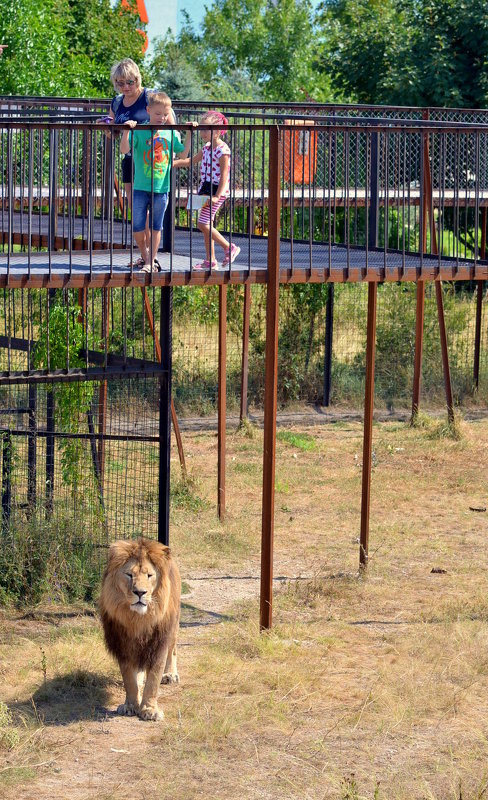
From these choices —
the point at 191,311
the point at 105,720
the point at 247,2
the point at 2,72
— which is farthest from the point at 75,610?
the point at 247,2

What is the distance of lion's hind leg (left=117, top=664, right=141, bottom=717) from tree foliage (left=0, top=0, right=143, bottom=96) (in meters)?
13.8

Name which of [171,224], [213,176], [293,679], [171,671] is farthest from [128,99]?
[293,679]

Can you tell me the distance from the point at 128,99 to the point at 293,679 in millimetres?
4220

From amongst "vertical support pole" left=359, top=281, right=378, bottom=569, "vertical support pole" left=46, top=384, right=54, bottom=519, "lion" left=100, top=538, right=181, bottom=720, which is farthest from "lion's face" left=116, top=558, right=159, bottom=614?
"vertical support pole" left=359, top=281, right=378, bottom=569

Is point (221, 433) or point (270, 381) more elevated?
point (270, 381)

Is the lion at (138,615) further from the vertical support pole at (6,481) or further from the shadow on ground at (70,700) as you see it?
the vertical support pole at (6,481)

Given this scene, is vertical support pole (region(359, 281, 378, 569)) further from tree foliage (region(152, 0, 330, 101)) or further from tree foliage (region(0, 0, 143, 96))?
tree foliage (region(152, 0, 330, 101))

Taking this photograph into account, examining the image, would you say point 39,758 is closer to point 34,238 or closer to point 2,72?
point 34,238

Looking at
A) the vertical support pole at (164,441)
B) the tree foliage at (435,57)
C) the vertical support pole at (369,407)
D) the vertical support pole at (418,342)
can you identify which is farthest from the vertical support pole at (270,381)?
the tree foliage at (435,57)

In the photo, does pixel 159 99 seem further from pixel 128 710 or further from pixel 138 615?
pixel 128 710

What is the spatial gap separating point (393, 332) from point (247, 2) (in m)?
44.2

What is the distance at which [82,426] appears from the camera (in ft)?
35.2

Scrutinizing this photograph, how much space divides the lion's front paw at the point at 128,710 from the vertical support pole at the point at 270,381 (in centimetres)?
148

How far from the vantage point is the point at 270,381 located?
782 cm
